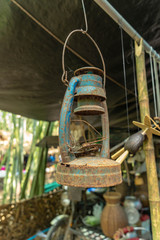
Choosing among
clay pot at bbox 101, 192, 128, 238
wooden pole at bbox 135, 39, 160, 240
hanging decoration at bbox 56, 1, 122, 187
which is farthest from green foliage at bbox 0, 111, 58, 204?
hanging decoration at bbox 56, 1, 122, 187

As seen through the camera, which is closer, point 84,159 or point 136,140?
point 84,159

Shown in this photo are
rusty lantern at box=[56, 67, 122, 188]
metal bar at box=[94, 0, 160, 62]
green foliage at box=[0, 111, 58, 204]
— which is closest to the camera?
rusty lantern at box=[56, 67, 122, 188]

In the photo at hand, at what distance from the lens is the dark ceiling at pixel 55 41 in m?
1.21

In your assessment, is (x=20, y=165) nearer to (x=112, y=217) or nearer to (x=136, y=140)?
(x=112, y=217)

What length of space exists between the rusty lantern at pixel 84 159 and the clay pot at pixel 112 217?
6.60 feet

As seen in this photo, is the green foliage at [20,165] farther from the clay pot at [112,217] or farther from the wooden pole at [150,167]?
the wooden pole at [150,167]

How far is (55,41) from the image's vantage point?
1.48m

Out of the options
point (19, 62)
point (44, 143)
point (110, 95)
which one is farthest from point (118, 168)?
point (44, 143)

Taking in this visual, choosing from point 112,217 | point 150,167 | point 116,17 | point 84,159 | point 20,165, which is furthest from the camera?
point 20,165

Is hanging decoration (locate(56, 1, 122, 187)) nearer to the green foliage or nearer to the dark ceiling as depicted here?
the dark ceiling

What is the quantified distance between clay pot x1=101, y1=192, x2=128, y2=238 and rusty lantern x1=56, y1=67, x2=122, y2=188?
6.60ft

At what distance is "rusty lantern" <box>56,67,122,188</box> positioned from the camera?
706 mm

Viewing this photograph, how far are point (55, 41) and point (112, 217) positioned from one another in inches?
98.7

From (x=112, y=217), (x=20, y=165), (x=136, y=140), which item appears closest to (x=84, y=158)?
(x=136, y=140)
